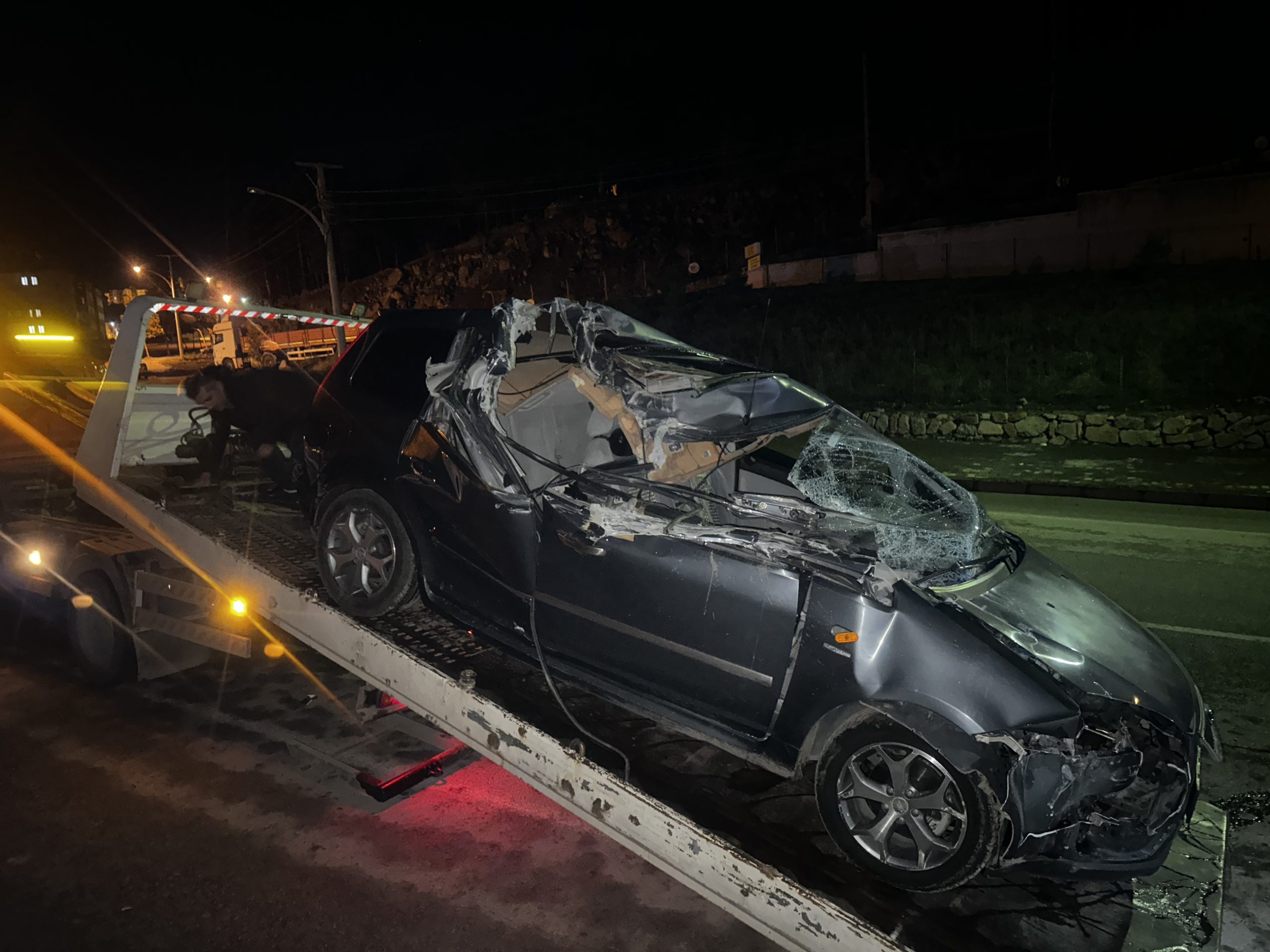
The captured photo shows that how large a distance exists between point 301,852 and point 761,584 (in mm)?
2475

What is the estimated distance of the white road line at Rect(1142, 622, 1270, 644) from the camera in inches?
229

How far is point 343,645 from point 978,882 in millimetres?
3060

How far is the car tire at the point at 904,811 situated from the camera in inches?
107

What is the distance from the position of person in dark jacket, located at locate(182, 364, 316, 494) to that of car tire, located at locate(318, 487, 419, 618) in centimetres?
225

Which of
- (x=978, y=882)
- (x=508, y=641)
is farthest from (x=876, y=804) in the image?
(x=508, y=641)

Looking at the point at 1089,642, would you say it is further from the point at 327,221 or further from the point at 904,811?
the point at 327,221

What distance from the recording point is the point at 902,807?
288cm

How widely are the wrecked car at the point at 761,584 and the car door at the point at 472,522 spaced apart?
0.01 metres

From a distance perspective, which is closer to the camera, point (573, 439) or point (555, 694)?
point (555, 694)

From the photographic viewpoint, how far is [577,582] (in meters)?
3.60

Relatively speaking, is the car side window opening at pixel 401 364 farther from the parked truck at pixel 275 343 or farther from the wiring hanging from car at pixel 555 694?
the parked truck at pixel 275 343

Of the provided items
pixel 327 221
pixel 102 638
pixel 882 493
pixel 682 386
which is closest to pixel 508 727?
pixel 682 386

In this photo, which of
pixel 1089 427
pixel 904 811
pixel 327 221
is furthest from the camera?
pixel 327 221

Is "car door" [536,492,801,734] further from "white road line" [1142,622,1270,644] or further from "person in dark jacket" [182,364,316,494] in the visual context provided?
"white road line" [1142,622,1270,644]
